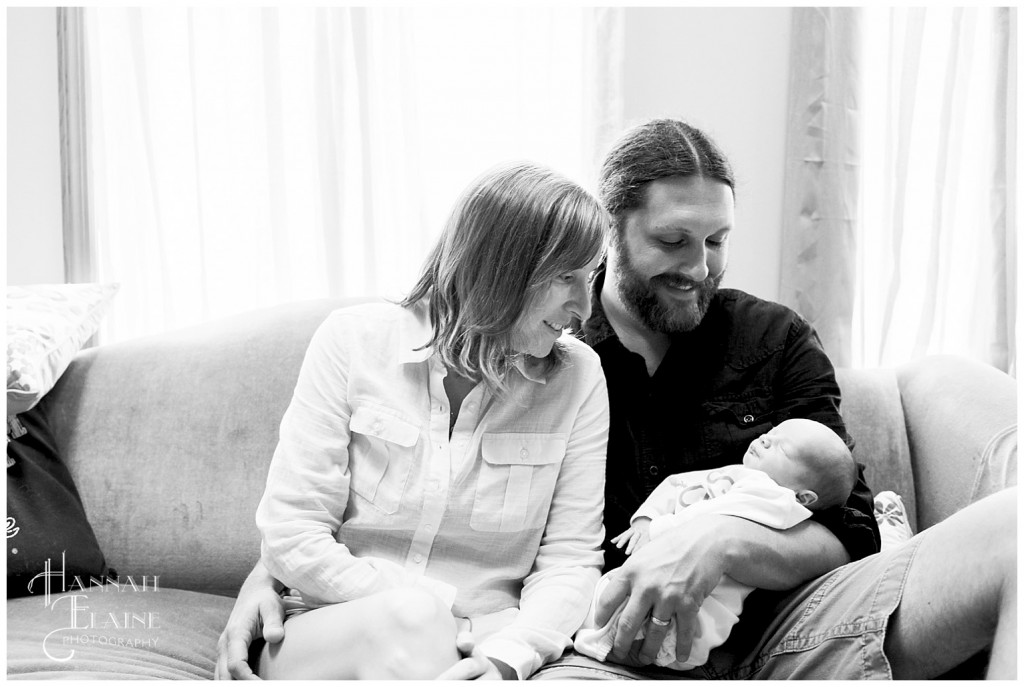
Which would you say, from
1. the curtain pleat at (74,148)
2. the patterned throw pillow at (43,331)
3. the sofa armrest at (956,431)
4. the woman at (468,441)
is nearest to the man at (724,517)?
the woman at (468,441)

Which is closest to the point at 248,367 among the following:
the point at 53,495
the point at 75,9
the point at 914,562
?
the point at 53,495

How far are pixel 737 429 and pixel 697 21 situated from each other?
137 centimetres

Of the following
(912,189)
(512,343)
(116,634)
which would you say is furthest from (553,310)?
(912,189)

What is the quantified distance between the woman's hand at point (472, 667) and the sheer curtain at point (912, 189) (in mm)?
1516

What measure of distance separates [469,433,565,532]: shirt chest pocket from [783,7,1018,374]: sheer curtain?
1.24 m

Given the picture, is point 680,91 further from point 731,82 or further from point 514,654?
point 514,654

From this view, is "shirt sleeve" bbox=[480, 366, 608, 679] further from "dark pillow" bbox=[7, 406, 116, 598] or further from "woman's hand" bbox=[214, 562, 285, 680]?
"dark pillow" bbox=[7, 406, 116, 598]

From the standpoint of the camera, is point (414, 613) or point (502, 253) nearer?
point (414, 613)

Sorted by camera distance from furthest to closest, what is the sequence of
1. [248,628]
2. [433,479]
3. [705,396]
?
[705,396] → [433,479] → [248,628]

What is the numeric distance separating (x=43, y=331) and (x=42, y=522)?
42cm

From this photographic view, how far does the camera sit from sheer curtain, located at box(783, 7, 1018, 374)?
8.04 ft

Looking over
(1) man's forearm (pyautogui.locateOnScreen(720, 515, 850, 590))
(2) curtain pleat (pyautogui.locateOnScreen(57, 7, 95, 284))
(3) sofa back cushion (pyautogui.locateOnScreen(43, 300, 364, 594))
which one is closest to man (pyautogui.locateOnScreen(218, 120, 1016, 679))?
(1) man's forearm (pyautogui.locateOnScreen(720, 515, 850, 590))

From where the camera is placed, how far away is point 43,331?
6.40ft

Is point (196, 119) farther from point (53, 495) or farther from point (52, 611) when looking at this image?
point (52, 611)
